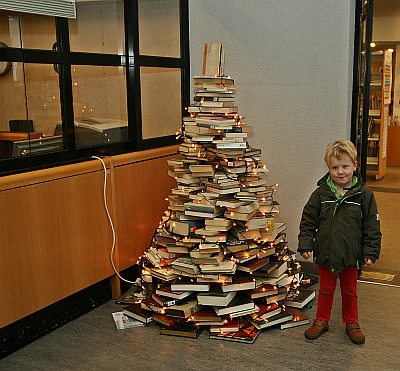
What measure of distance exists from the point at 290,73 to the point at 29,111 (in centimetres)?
194

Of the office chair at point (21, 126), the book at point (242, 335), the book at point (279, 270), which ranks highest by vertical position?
the office chair at point (21, 126)

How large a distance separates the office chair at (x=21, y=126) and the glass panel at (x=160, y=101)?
1042 mm

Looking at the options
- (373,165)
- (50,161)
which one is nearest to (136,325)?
(50,161)

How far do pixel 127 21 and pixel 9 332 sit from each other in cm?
226

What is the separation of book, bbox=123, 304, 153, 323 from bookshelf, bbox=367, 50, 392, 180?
19.3 feet

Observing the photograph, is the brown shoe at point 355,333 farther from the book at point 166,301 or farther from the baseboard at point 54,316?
the baseboard at point 54,316

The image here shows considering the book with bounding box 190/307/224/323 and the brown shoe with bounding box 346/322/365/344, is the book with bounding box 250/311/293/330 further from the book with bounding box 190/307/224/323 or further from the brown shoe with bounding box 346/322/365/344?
the brown shoe with bounding box 346/322/365/344

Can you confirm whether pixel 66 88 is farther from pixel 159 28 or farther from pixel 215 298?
pixel 215 298

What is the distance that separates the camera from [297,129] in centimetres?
421

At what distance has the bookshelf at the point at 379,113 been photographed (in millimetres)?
8547

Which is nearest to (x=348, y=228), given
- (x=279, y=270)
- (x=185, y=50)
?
(x=279, y=270)

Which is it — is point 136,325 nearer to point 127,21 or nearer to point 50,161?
point 50,161

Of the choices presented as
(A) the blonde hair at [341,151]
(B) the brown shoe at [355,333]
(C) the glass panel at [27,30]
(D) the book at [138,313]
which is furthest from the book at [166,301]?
(C) the glass panel at [27,30]

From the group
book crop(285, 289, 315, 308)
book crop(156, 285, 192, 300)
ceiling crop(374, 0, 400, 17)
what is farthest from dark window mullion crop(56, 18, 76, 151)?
ceiling crop(374, 0, 400, 17)
